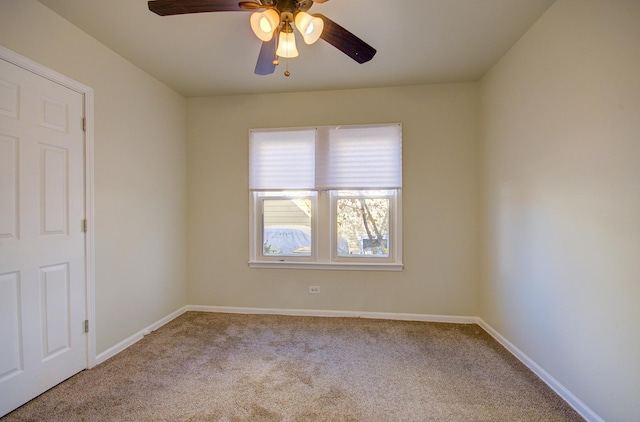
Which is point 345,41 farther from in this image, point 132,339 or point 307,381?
point 132,339

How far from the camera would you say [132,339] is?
99.8 inches

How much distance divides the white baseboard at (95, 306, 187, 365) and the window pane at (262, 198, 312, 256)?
1214 mm

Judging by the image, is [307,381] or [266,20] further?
[307,381]

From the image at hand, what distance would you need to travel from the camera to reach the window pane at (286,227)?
3268 mm

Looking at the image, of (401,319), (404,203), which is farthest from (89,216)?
(401,319)

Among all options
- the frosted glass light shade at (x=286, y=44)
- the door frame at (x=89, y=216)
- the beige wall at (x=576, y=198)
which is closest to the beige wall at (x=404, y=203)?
the beige wall at (x=576, y=198)

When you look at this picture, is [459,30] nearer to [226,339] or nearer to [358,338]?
[358,338]

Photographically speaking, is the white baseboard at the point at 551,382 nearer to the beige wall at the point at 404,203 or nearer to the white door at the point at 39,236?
the beige wall at the point at 404,203

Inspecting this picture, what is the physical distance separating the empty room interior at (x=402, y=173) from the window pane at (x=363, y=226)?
0.06 meters

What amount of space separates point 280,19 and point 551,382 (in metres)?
2.87

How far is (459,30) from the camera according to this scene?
2.11 metres

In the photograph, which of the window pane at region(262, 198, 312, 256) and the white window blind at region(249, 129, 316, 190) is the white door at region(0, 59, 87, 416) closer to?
the white window blind at region(249, 129, 316, 190)

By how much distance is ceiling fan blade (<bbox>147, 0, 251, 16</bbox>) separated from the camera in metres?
1.39

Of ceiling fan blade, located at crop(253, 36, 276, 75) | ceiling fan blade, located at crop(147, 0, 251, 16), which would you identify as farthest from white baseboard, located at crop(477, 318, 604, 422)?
ceiling fan blade, located at crop(147, 0, 251, 16)
